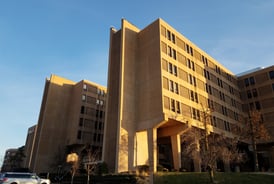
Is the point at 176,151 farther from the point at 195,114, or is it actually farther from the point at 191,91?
the point at 191,91

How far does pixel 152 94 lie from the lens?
41.0 meters

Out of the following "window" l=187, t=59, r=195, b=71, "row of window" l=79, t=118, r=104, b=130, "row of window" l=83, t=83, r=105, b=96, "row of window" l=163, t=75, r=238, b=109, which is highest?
"row of window" l=83, t=83, r=105, b=96

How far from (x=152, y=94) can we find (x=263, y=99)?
115ft

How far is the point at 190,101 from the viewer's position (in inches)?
1751

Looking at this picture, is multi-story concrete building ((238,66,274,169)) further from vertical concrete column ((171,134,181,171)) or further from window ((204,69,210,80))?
vertical concrete column ((171,134,181,171))

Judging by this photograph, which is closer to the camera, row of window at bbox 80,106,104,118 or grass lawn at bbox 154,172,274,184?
grass lawn at bbox 154,172,274,184

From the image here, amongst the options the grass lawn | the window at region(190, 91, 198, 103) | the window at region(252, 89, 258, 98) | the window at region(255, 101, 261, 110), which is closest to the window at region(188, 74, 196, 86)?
the window at region(190, 91, 198, 103)

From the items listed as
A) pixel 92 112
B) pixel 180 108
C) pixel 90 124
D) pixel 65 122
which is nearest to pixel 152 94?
pixel 180 108

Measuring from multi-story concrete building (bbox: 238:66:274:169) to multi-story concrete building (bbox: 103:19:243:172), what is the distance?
11.1 meters

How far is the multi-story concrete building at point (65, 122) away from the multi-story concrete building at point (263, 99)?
138 feet

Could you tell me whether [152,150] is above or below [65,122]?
below

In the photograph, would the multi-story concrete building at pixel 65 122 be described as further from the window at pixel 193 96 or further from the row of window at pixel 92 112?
the window at pixel 193 96

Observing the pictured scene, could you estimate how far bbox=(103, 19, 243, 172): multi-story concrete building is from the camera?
3938 centimetres

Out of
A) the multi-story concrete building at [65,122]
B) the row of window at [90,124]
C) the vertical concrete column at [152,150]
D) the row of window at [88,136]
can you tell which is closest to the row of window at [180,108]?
the vertical concrete column at [152,150]
